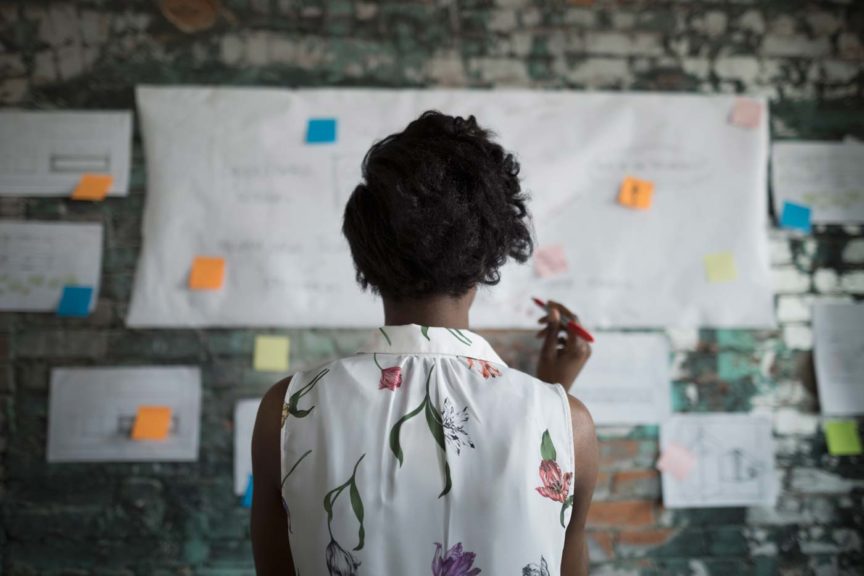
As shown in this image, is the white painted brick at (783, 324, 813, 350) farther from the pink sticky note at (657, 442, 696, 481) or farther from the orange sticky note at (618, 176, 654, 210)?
the orange sticky note at (618, 176, 654, 210)

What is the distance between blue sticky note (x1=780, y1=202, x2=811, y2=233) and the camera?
199 centimetres

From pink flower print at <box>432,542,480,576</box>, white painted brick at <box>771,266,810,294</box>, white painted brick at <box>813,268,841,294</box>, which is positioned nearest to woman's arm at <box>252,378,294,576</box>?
pink flower print at <box>432,542,480,576</box>

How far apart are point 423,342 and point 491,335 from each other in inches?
37.0

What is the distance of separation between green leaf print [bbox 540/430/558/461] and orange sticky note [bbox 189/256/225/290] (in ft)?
3.99

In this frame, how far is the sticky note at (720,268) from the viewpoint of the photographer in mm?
1957

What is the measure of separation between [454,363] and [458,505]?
19 cm

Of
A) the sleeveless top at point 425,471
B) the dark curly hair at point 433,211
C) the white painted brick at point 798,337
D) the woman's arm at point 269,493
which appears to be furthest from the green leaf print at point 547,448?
the white painted brick at point 798,337

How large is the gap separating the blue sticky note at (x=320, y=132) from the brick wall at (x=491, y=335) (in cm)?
12

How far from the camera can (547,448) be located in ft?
3.04

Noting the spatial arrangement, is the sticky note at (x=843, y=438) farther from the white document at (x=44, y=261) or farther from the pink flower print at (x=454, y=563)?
the white document at (x=44, y=261)

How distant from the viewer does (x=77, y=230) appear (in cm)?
189

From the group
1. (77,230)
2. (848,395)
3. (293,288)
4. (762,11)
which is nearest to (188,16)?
(77,230)

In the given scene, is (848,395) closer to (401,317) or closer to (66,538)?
(401,317)

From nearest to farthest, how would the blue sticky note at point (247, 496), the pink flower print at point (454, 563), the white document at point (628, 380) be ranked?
the pink flower print at point (454, 563) < the blue sticky note at point (247, 496) < the white document at point (628, 380)
